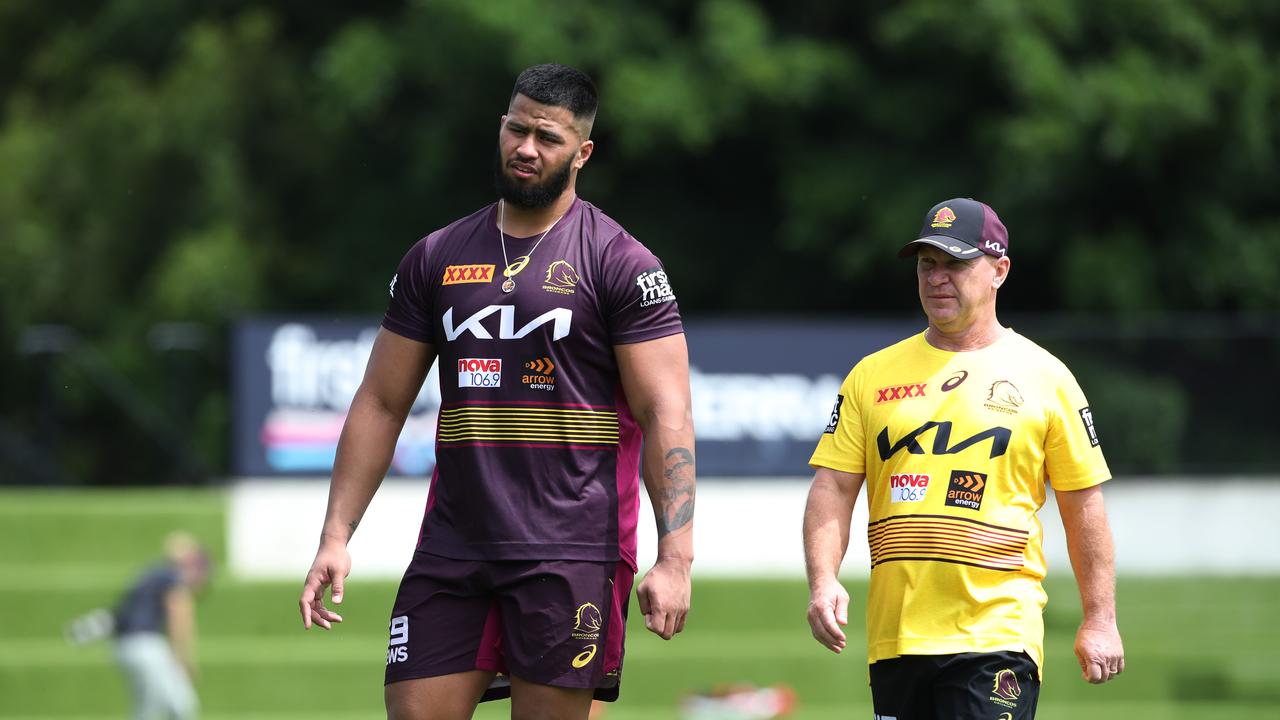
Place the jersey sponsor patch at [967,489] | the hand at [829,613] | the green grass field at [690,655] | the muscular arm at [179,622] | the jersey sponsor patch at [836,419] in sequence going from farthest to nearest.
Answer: the green grass field at [690,655], the muscular arm at [179,622], the jersey sponsor patch at [836,419], the jersey sponsor patch at [967,489], the hand at [829,613]

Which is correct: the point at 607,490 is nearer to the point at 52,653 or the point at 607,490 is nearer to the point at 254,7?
the point at 52,653

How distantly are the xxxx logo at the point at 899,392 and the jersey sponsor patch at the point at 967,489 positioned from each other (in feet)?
0.82

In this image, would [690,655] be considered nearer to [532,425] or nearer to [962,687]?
[962,687]

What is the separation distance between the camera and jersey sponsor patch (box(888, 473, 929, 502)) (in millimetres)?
4684

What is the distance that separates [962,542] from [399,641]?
4.74 ft

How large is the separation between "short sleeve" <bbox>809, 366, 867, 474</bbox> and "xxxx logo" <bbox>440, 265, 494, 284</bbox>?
971 millimetres

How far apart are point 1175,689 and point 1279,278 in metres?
7.49

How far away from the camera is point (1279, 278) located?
20.0m

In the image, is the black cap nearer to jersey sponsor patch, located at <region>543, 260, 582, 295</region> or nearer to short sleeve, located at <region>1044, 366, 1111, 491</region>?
short sleeve, located at <region>1044, 366, 1111, 491</region>

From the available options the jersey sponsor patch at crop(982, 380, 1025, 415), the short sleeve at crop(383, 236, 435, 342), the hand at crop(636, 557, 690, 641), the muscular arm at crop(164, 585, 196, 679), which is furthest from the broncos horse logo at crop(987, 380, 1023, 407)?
the muscular arm at crop(164, 585, 196, 679)

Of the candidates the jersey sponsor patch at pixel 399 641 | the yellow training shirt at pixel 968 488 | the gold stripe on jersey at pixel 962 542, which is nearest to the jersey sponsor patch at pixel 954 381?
the yellow training shirt at pixel 968 488

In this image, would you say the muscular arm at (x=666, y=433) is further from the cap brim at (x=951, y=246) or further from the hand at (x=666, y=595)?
the cap brim at (x=951, y=246)

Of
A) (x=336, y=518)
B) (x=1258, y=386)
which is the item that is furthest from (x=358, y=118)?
(x=336, y=518)

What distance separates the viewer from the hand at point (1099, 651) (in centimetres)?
459
